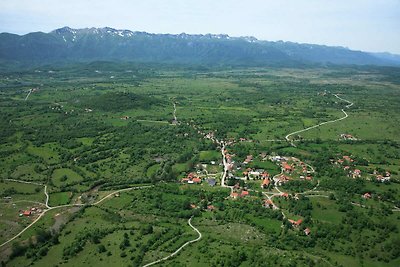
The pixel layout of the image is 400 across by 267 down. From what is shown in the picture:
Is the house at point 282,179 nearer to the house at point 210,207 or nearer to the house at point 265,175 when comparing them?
the house at point 265,175

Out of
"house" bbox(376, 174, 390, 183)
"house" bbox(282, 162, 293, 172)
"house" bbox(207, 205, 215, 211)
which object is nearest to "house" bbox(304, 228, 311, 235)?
"house" bbox(207, 205, 215, 211)

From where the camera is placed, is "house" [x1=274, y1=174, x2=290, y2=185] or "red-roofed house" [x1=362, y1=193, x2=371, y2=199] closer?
"red-roofed house" [x1=362, y1=193, x2=371, y2=199]

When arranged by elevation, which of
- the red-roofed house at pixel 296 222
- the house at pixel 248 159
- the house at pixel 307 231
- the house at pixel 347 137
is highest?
the house at pixel 347 137

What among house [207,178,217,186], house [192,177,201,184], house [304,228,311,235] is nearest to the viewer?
house [304,228,311,235]

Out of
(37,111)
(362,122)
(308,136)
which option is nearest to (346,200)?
(308,136)

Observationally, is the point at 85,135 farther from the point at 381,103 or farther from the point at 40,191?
the point at 381,103

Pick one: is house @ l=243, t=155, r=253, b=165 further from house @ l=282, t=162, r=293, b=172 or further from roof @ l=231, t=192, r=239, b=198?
roof @ l=231, t=192, r=239, b=198

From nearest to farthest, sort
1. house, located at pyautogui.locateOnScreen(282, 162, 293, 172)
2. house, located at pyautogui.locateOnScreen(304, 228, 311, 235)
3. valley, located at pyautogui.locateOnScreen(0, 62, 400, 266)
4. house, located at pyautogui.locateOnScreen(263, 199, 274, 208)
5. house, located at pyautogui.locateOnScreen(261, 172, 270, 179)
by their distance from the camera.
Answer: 1. valley, located at pyautogui.locateOnScreen(0, 62, 400, 266)
2. house, located at pyautogui.locateOnScreen(304, 228, 311, 235)
3. house, located at pyautogui.locateOnScreen(263, 199, 274, 208)
4. house, located at pyautogui.locateOnScreen(261, 172, 270, 179)
5. house, located at pyautogui.locateOnScreen(282, 162, 293, 172)

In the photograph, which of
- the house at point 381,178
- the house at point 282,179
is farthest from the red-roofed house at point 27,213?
the house at point 381,178

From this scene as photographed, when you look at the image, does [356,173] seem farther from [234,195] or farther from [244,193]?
[234,195]

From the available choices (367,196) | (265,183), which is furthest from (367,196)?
(265,183)

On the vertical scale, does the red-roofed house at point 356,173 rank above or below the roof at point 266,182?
above
